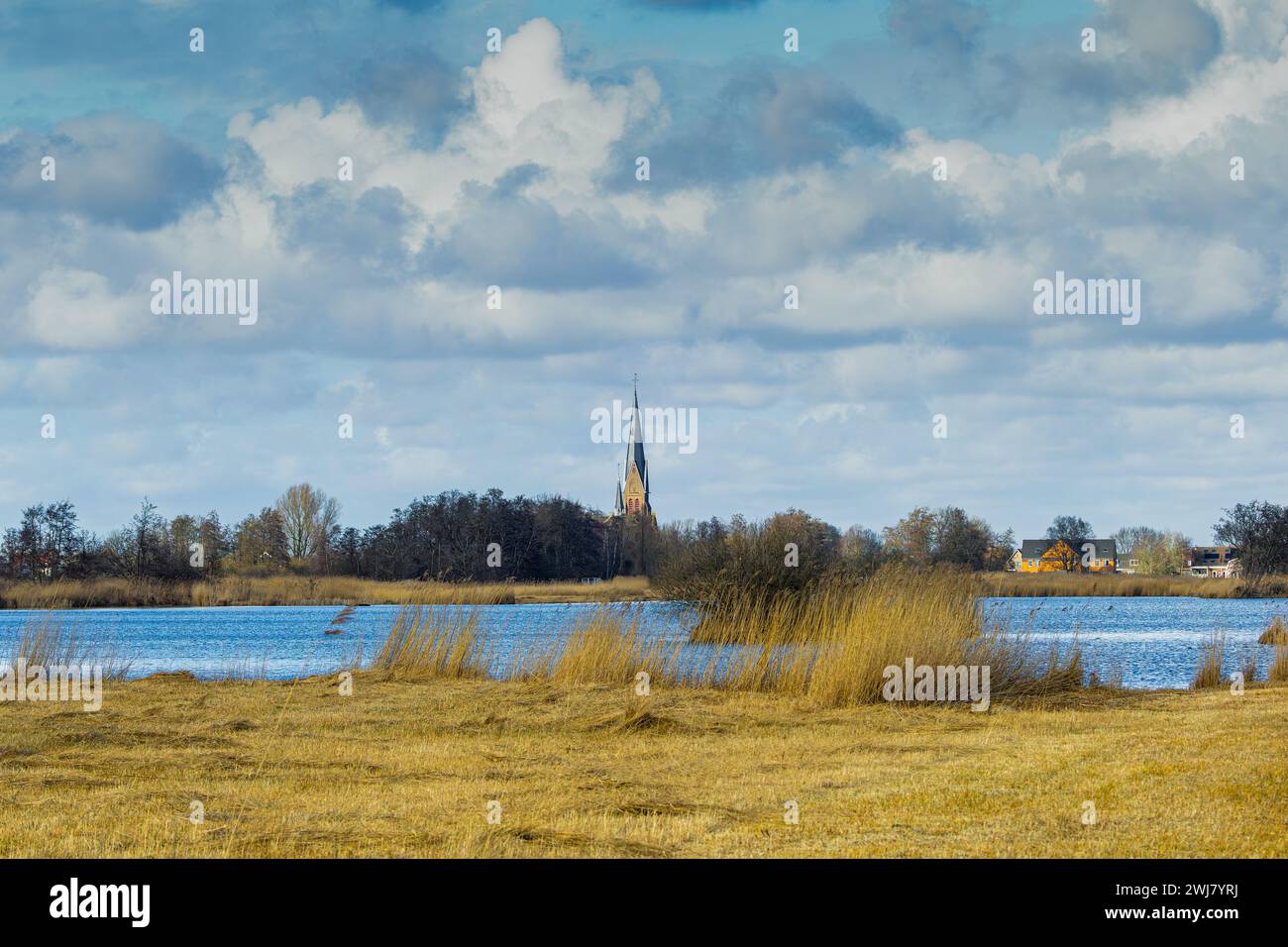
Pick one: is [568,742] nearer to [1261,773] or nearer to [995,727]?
[995,727]

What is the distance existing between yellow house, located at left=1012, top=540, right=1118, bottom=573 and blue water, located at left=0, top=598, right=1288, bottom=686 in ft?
87.6

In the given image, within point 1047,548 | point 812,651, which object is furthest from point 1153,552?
point 812,651

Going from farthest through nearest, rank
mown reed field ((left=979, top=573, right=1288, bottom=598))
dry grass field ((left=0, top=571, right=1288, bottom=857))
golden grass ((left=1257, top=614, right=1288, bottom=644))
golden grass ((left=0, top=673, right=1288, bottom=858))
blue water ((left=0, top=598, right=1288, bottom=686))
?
mown reed field ((left=979, top=573, right=1288, bottom=598)), blue water ((left=0, top=598, right=1288, bottom=686)), golden grass ((left=1257, top=614, right=1288, bottom=644)), dry grass field ((left=0, top=571, right=1288, bottom=857)), golden grass ((left=0, top=673, right=1288, bottom=858))

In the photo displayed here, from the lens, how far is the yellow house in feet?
276

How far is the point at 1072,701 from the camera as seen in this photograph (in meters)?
16.4

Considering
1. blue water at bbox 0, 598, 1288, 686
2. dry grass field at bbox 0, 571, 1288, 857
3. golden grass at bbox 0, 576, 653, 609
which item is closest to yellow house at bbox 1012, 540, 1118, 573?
blue water at bbox 0, 598, 1288, 686

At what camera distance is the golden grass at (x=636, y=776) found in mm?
8023

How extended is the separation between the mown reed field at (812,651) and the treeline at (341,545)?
38737 mm

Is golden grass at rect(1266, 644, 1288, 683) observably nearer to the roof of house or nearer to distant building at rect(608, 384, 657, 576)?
distant building at rect(608, 384, 657, 576)

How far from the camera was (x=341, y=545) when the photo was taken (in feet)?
243

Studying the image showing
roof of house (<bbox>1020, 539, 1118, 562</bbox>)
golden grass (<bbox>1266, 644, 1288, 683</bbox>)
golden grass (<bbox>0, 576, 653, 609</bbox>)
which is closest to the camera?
golden grass (<bbox>1266, 644, 1288, 683</bbox>)

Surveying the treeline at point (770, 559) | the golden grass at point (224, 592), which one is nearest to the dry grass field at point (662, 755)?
the treeline at point (770, 559)
